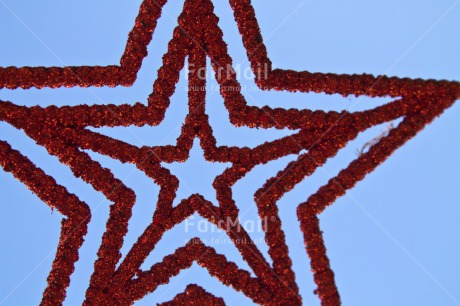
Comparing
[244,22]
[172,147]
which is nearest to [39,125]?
[172,147]

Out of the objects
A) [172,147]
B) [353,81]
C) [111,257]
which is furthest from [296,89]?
[111,257]

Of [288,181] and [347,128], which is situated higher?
[347,128]

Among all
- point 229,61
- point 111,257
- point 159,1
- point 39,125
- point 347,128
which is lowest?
point 111,257

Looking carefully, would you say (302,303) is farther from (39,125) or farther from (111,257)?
(39,125)

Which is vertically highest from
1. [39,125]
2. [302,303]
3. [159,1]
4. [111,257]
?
[159,1]

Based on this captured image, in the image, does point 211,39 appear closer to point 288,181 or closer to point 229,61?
point 229,61

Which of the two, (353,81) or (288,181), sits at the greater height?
(353,81)
